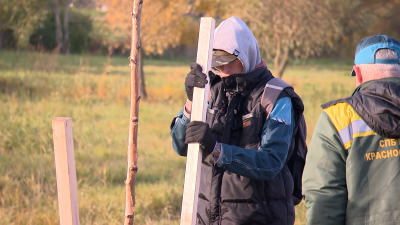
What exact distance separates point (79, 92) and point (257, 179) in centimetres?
1346

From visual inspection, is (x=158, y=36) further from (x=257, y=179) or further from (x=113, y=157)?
(x=257, y=179)

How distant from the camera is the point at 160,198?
5.55 m

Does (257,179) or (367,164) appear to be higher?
(367,164)

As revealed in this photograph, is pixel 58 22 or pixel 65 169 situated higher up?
pixel 58 22

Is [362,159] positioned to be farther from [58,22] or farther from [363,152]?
[58,22]

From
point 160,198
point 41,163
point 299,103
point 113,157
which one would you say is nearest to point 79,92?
point 113,157

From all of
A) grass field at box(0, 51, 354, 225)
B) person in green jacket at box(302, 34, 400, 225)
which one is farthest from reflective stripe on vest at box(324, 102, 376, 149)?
grass field at box(0, 51, 354, 225)

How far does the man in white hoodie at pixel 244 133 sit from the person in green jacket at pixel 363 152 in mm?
224

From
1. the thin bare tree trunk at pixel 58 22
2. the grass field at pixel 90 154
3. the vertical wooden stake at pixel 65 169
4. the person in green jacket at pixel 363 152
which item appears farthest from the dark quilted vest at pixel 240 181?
the thin bare tree trunk at pixel 58 22

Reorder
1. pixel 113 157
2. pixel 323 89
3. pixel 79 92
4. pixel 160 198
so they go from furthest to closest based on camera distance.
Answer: pixel 323 89 < pixel 79 92 < pixel 113 157 < pixel 160 198

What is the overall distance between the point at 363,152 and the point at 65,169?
118 centimetres

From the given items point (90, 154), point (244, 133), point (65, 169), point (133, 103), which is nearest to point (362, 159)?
point (244, 133)

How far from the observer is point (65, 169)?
1.69 meters

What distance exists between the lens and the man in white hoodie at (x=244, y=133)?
2127 millimetres
